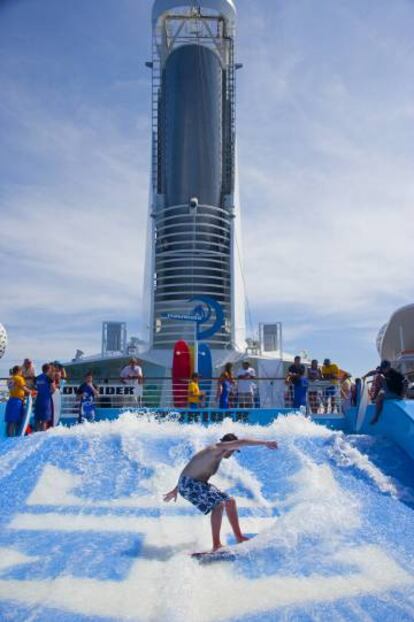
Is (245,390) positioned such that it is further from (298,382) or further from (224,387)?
(298,382)

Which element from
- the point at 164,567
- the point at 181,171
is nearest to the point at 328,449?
the point at 164,567

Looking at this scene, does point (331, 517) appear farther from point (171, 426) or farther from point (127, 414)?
point (127, 414)

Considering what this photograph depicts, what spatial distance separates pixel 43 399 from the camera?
37.0ft

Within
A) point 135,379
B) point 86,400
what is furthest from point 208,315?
point 86,400

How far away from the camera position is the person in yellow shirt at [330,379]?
48.1 ft

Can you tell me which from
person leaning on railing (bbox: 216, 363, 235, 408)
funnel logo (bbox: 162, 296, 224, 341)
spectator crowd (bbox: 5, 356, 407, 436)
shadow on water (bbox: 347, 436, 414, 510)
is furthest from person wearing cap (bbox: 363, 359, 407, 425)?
funnel logo (bbox: 162, 296, 224, 341)

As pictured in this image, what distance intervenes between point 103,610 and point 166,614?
0.47 meters

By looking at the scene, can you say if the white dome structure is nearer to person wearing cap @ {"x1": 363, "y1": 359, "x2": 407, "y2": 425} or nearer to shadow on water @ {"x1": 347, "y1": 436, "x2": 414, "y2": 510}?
person wearing cap @ {"x1": 363, "y1": 359, "x2": 407, "y2": 425}

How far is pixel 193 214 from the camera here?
2412 centimetres

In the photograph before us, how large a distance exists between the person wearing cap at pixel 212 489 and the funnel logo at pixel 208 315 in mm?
16400

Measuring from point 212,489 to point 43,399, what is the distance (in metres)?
6.57

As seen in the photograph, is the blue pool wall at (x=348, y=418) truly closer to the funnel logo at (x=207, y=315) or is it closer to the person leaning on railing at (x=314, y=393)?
the person leaning on railing at (x=314, y=393)

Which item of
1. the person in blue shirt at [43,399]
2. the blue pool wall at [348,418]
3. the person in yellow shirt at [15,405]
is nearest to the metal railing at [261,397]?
the blue pool wall at [348,418]

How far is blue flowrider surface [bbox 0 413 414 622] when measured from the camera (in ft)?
14.4
